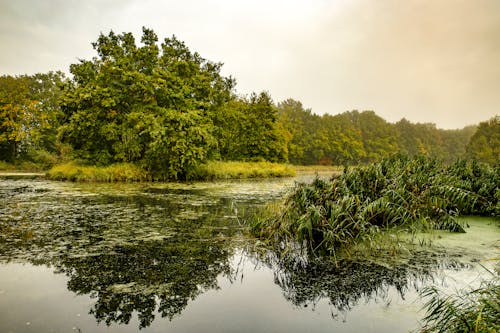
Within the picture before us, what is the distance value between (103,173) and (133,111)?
3.85 meters

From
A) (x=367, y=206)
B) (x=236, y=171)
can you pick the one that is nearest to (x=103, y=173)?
(x=236, y=171)

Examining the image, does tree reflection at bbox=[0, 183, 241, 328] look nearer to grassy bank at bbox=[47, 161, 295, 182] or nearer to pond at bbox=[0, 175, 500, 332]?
pond at bbox=[0, 175, 500, 332]

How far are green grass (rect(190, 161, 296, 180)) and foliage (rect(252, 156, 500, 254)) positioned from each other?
14557 mm

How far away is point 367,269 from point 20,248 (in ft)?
16.7

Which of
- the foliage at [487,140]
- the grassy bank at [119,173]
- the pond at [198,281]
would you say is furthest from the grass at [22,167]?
the foliage at [487,140]

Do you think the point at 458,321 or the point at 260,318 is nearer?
the point at 458,321

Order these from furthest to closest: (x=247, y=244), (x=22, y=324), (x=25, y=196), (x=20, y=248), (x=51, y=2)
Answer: (x=51, y=2), (x=25, y=196), (x=247, y=244), (x=20, y=248), (x=22, y=324)

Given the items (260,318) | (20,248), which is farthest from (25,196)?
(260,318)

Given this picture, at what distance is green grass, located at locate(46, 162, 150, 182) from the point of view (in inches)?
704

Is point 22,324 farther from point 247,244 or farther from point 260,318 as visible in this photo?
point 247,244

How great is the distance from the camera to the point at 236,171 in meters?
23.4

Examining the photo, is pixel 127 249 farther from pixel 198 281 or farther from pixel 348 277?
pixel 348 277

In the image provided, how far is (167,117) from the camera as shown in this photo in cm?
1869

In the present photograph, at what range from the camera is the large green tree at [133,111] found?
18359mm
